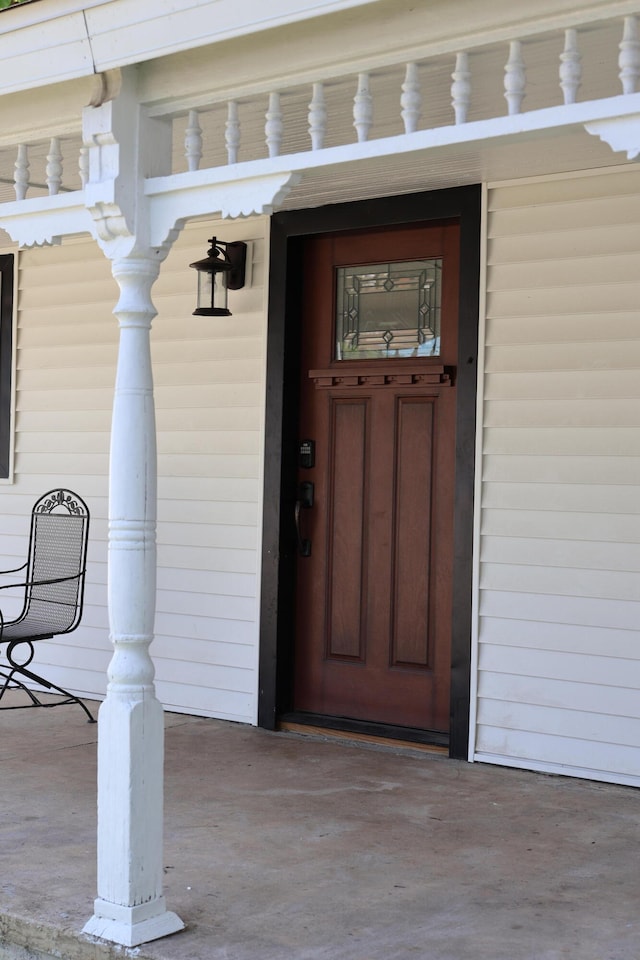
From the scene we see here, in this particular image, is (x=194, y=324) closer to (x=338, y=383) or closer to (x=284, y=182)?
(x=338, y=383)

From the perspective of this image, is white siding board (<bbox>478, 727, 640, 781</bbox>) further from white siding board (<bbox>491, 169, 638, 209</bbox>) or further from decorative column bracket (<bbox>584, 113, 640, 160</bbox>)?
decorative column bracket (<bbox>584, 113, 640, 160</bbox>)

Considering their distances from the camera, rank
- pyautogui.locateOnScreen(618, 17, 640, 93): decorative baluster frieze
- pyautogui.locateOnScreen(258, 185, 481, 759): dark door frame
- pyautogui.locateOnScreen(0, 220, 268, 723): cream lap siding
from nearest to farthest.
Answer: pyautogui.locateOnScreen(618, 17, 640, 93): decorative baluster frieze → pyautogui.locateOnScreen(258, 185, 481, 759): dark door frame → pyautogui.locateOnScreen(0, 220, 268, 723): cream lap siding

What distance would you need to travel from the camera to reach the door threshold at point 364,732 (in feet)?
16.7

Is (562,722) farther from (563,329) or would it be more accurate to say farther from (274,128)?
(274,128)

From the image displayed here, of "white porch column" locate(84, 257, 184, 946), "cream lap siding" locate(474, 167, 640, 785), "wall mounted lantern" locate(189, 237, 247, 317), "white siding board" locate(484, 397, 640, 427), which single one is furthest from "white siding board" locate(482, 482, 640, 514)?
"white porch column" locate(84, 257, 184, 946)

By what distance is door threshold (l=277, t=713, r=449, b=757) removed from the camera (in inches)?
200

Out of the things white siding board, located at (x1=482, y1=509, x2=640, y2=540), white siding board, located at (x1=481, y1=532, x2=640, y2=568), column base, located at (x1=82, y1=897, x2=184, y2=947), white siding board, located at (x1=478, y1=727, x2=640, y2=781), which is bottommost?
column base, located at (x1=82, y1=897, x2=184, y2=947)

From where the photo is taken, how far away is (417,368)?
5184 mm

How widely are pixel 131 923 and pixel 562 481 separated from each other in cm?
257

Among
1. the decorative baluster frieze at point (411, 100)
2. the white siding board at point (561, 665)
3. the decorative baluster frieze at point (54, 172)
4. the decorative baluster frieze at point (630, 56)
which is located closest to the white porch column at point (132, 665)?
the decorative baluster frieze at point (54, 172)

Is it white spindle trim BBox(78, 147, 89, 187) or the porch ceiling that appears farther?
the porch ceiling

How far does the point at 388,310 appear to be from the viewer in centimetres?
533

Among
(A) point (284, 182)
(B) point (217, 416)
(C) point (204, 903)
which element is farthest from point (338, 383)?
(C) point (204, 903)

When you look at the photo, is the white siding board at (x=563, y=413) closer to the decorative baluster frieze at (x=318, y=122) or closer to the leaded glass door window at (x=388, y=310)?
the leaded glass door window at (x=388, y=310)
